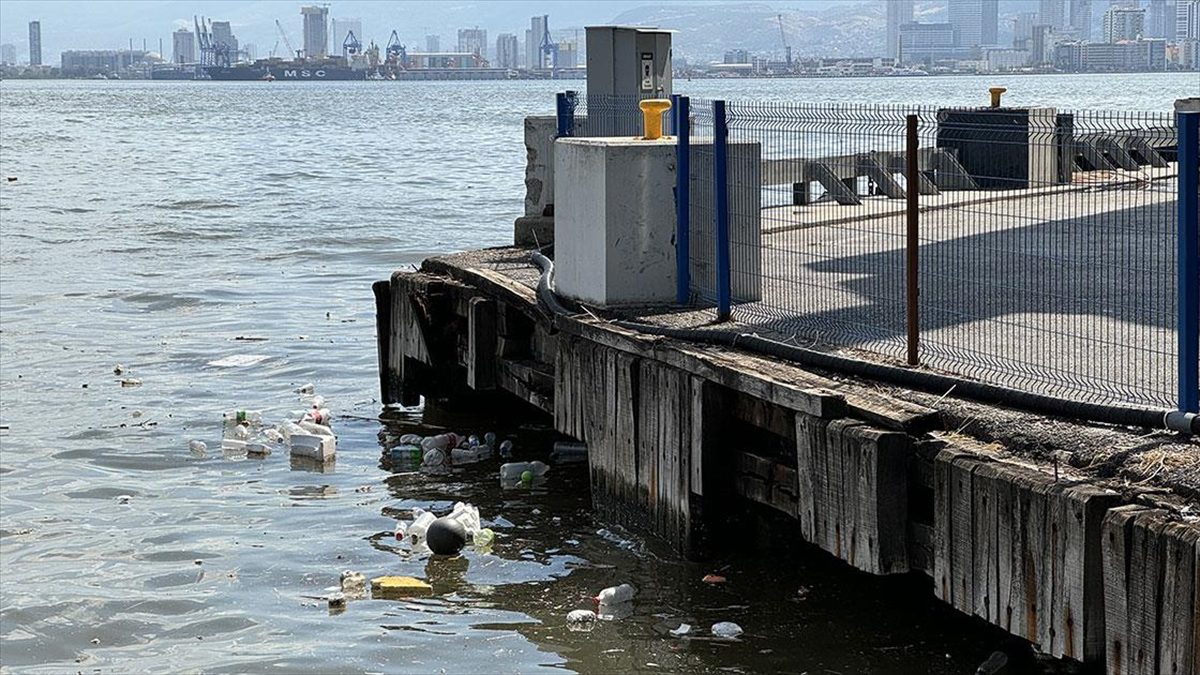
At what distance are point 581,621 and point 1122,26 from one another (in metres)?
149

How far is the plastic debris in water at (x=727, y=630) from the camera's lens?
1027 cm

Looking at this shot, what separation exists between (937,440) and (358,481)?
681 centimetres

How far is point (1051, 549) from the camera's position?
7.78 m

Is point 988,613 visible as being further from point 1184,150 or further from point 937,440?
point 1184,150

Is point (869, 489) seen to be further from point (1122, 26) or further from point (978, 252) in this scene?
point (1122, 26)

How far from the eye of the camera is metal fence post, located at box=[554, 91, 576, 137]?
16.9 metres

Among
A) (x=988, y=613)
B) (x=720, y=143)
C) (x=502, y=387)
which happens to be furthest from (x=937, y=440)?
(x=502, y=387)

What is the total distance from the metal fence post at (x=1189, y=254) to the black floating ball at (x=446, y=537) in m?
5.35

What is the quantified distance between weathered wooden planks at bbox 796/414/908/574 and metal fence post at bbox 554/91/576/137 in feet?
25.4

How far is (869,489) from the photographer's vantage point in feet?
29.5

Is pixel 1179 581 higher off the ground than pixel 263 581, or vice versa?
pixel 1179 581

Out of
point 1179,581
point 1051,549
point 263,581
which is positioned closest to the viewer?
point 1179,581

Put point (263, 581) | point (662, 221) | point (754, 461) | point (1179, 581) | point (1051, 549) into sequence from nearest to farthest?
point (1179, 581), point (1051, 549), point (754, 461), point (263, 581), point (662, 221)

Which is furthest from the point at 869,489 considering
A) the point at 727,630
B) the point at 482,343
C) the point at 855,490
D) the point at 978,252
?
the point at 482,343
